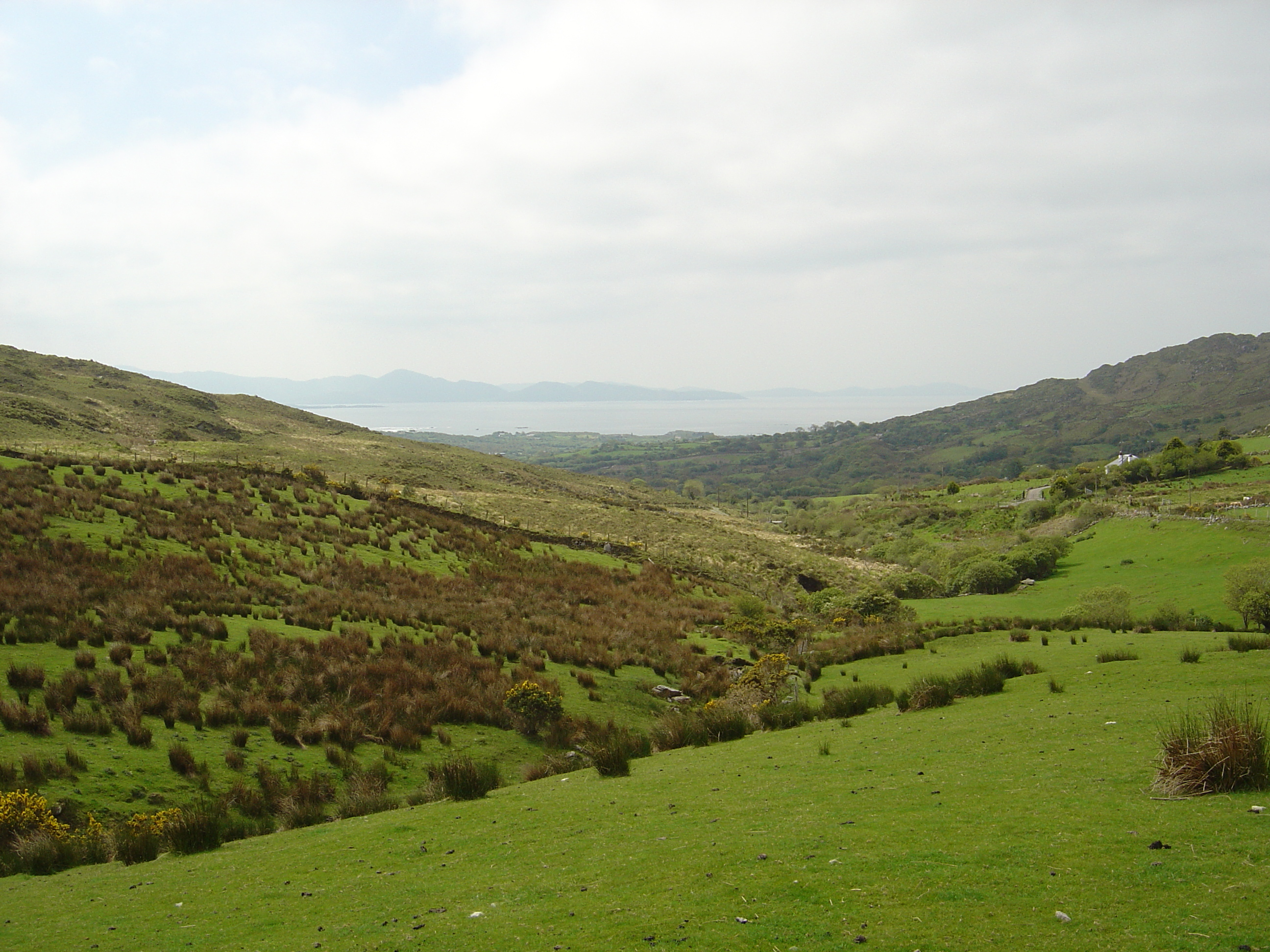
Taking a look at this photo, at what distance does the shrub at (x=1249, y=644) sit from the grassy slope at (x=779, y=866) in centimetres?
343

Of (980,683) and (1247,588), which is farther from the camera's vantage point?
(1247,588)

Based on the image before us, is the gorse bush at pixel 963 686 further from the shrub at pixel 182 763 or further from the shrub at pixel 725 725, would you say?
the shrub at pixel 182 763

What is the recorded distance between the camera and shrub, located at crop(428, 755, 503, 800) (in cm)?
969

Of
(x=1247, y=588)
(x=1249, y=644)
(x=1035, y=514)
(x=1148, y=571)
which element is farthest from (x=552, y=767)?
(x=1035, y=514)

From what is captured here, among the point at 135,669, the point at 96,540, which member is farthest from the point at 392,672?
the point at 96,540

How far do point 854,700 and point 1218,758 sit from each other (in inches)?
290

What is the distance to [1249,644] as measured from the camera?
12.5 m

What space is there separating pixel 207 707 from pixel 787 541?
50135 mm

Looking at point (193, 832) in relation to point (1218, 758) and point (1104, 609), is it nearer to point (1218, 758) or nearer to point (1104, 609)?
point (1218, 758)

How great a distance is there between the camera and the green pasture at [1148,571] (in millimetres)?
26375

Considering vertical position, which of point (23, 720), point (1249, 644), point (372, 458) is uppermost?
point (372, 458)

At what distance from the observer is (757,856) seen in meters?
5.95

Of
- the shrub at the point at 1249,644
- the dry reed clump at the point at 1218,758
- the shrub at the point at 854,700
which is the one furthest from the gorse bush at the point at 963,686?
the dry reed clump at the point at 1218,758

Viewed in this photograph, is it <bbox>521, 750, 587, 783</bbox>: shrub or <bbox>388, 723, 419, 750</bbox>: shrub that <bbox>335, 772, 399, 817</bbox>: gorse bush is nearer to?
<bbox>388, 723, 419, 750</bbox>: shrub
